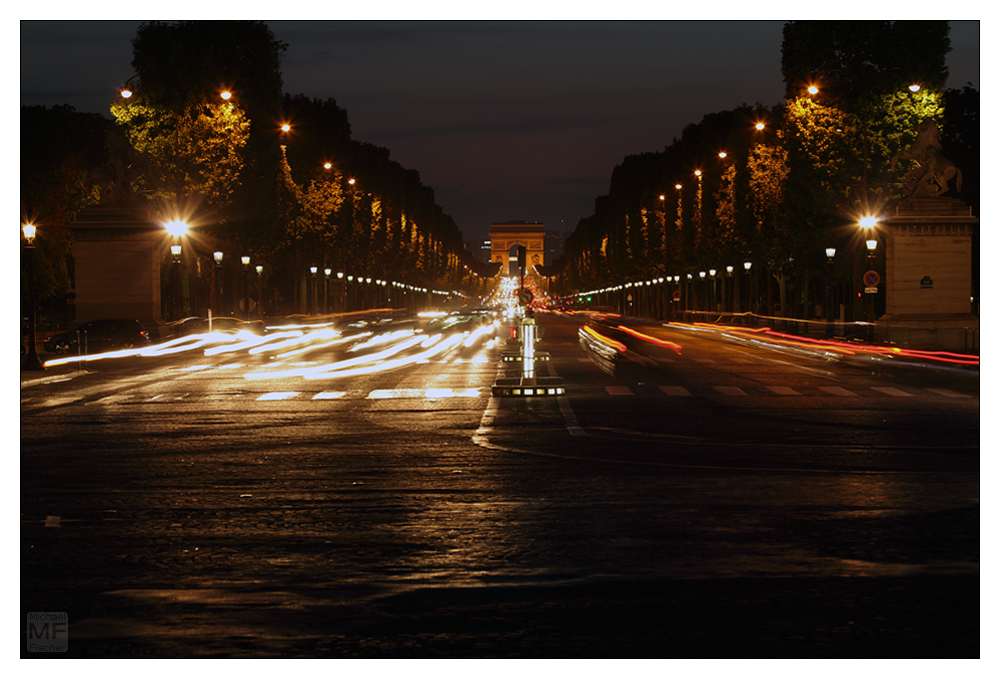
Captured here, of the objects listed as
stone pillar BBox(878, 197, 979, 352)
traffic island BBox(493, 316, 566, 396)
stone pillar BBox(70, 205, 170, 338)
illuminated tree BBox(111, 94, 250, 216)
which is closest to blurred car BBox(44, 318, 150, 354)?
stone pillar BBox(70, 205, 170, 338)

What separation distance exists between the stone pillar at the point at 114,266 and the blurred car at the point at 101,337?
5.43 meters

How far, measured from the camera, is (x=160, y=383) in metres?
27.5

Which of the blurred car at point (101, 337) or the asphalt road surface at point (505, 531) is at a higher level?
the blurred car at point (101, 337)

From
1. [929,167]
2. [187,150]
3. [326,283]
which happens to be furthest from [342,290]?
[929,167]

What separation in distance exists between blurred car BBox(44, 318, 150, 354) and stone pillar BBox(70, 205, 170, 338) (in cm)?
543

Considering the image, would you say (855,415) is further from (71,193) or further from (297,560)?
(71,193)

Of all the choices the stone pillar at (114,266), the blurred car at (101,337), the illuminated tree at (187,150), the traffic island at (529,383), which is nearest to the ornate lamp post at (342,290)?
the illuminated tree at (187,150)

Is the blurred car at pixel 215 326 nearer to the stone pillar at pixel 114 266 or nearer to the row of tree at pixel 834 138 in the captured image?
the stone pillar at pixel 114 266

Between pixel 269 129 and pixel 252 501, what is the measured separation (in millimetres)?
54819

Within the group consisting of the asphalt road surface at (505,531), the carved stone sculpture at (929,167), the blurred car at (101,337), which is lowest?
the asphalt road surface at (505,531)

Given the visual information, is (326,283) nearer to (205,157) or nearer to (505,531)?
(205,157)

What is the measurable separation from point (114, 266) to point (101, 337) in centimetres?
725

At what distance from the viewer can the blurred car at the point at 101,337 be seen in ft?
137

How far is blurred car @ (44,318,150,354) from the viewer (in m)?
41.7
